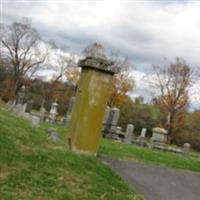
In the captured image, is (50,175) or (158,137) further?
(158,137)

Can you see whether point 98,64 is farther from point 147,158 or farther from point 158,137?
point 158,137

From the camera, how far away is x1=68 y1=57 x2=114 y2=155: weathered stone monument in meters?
10.8

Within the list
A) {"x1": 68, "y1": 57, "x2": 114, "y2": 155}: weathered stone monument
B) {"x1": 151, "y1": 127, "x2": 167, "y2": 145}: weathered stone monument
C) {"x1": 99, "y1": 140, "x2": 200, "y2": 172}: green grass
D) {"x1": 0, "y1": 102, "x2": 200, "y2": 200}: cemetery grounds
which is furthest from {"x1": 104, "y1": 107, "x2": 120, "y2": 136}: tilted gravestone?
{"x1": 0, "y1": 102, "x2": 200, "y2": 200}: cemetery grounds

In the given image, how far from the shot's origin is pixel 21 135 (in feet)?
34.7

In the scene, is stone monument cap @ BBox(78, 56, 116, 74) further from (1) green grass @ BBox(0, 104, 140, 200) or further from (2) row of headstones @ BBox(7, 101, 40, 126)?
(2) row of headstones @ BBox(7, 101, 40, 126)

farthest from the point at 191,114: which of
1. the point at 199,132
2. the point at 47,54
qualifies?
the point at 47,54

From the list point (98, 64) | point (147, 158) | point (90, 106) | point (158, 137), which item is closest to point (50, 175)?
point (90, 106)

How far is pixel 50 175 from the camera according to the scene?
8.01m

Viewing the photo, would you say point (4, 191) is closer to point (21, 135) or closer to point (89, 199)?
point (89, 199)

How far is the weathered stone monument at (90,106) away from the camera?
10.8 meters

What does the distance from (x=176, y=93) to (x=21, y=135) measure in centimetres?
5058

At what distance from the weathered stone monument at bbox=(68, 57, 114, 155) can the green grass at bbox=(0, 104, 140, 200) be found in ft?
2.45

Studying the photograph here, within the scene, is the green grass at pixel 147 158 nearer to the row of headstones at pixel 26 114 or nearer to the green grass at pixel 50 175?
the green grass at pixel 50 175

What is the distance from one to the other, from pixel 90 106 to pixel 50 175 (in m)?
3.05
